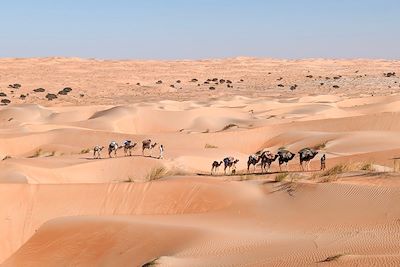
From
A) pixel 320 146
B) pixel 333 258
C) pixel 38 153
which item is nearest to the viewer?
pixel 333 258

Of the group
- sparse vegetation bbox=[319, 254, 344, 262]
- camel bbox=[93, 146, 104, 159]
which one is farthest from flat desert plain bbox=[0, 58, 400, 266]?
camel bbox=[93, 146, 104, 159]

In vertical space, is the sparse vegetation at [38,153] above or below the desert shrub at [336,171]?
below

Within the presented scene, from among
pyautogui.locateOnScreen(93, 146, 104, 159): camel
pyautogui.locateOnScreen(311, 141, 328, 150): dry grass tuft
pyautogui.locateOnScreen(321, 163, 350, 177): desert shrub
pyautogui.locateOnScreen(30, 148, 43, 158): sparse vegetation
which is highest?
pyautogui.locateOnScreen(321, 163, 350, 177): desert shrub

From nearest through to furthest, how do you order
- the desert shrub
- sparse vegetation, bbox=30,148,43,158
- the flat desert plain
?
1. the flat desert plain
2. the desert shrub
3. sparse vegetation, bbox=30,148,43,158

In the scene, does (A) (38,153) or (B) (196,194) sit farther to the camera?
(A) (38,153)

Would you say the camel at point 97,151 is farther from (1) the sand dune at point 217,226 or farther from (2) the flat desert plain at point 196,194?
(1) the sand dune at point 217,226

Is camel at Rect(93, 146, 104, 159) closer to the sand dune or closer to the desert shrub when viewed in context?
the sand dune

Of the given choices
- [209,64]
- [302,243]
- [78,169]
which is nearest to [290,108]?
[78,169]

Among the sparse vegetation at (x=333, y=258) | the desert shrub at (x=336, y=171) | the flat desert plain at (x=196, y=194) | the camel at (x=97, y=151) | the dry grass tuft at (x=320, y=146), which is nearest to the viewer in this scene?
the sparse vegetation at (x=333, y=258)

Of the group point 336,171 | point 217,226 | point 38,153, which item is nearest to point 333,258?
point 217,226

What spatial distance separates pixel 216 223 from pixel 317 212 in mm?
1628

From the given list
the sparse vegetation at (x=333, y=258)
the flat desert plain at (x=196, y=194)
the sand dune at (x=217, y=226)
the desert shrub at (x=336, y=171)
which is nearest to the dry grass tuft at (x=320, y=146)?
the flat desert plain at (x=196, y=194)

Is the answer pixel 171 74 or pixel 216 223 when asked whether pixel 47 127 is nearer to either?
pixel 216 223

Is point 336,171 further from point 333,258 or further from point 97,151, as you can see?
point 97,151
